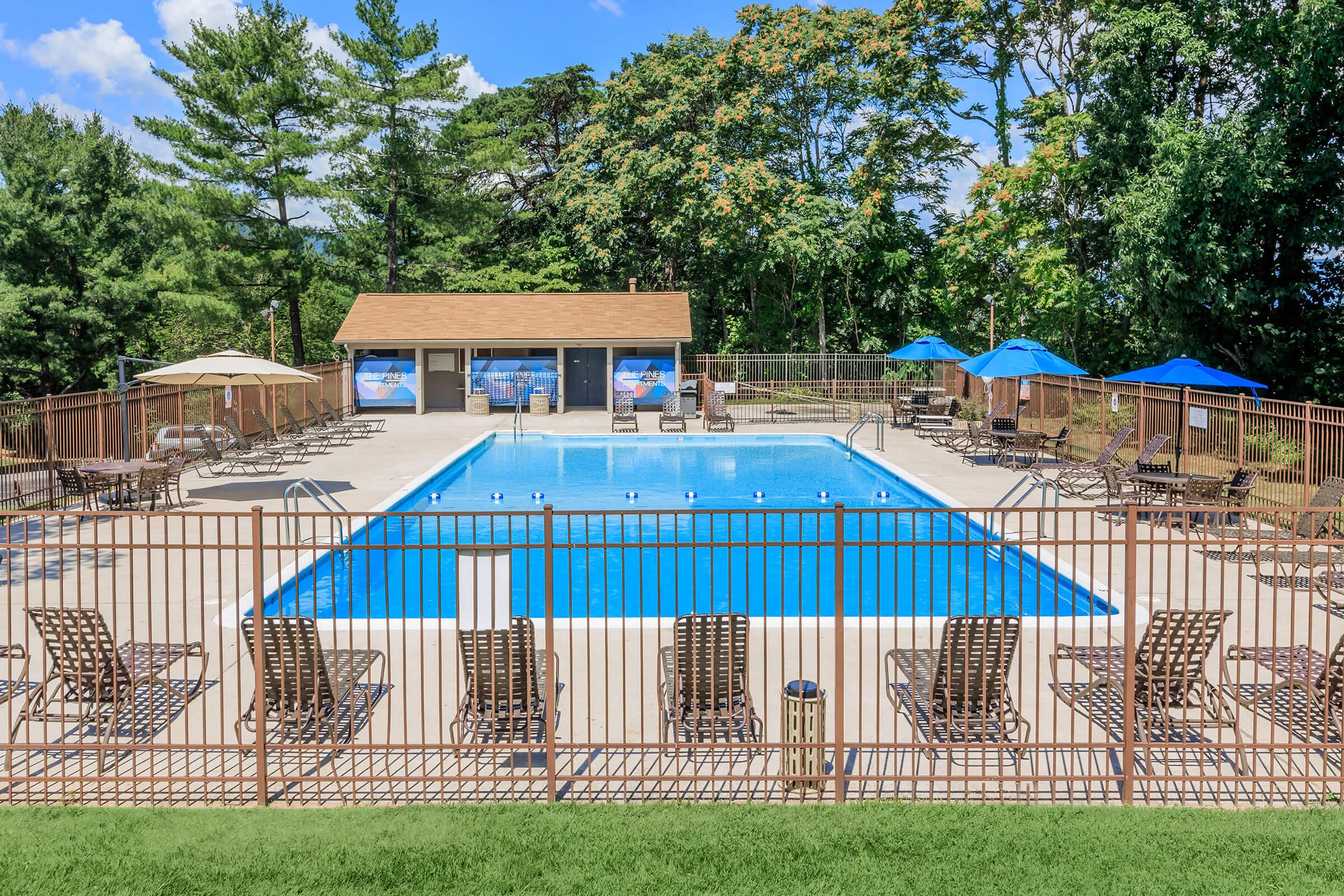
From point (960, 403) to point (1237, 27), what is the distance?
1155cm

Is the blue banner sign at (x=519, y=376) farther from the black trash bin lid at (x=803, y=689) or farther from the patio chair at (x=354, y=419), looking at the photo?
the black trash bin lid at (x=803, y=689)

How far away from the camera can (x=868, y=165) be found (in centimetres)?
3728

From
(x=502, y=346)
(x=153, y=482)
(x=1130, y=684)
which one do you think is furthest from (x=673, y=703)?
(x=502, y=346)

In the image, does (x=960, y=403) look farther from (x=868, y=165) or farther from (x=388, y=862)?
(x=388, y=862)

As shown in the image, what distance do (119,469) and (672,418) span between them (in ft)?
57.2

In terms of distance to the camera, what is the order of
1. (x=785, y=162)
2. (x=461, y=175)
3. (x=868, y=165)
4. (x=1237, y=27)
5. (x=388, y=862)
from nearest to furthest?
1. (x=388, y=862)
2. (x=1237, y=27)
3. (x=868, y=165)
4. (x=785, y=162)
5. (x=461, y=175)

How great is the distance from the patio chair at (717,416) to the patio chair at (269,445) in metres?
10.6

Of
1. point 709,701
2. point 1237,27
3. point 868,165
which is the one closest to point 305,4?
point 868,165

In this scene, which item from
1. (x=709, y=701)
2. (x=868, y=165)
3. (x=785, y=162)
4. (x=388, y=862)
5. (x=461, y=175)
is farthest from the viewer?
(x=461, y=175)

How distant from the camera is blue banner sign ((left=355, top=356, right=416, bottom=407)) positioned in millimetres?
33875

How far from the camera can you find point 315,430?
2608cm

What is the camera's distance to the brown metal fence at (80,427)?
50.1 ft

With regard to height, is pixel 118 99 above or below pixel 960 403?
above

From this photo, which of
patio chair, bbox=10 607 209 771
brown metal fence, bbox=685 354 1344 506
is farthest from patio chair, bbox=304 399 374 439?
patio chair, bbox=10 607 209 771
